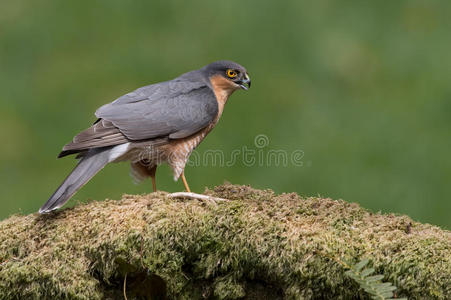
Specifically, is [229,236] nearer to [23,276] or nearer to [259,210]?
[259,210]

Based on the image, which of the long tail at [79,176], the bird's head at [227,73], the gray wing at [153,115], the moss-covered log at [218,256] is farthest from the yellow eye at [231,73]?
the moss-covered log at [218,256]

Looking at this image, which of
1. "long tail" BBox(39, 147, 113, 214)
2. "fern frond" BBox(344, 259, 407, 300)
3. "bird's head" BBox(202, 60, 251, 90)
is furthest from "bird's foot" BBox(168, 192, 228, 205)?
"bird's head" BBox(202, 60, 251, 90)

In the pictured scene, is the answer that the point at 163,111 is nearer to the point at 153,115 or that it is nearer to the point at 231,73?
the point at 153,115

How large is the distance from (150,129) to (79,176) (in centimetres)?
75

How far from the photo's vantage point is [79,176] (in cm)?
430

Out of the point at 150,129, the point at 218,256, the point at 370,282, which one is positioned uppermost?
the point at 150,129

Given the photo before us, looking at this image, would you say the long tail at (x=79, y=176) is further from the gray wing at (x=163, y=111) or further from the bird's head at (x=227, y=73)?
the bird's head at (x=227, y=73)

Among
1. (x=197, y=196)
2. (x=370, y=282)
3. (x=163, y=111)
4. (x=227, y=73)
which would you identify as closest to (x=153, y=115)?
(x=163, y=111)

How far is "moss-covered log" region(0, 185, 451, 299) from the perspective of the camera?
10.6 feet

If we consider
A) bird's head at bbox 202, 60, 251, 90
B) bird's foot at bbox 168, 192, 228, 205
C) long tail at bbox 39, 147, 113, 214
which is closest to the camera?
bird's foot at bbox 168, 192, 228, 205

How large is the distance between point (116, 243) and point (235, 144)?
4.11 m

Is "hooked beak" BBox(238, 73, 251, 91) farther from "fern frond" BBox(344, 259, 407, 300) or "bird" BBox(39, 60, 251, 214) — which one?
"fern frond" BBox(344, 259, 407, 300)

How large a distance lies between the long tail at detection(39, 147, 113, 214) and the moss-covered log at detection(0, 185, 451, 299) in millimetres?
323

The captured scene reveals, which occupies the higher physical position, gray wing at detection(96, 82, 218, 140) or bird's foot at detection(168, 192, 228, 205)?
gray wing at detection(96, 82, 218, 140)
